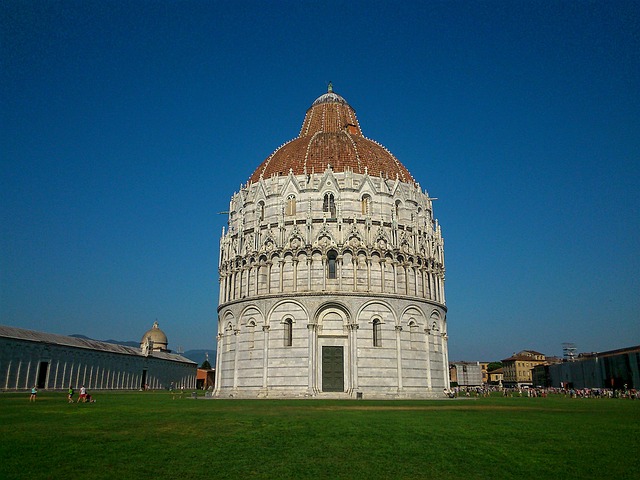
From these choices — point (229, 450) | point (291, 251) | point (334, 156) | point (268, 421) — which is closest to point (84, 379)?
point (291, 251)

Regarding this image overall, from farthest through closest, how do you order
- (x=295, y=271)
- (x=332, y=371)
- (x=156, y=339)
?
(x=156, y=339) → (x=295, y=271) → (x=332, y=371)

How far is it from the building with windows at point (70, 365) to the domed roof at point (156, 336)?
15234 millimetres

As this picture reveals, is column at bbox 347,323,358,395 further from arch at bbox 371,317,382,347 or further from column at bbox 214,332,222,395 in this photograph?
column at bbox 214,332,222,395

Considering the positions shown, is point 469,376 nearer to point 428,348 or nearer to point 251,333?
point 428,348

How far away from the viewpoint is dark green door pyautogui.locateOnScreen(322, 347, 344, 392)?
47000 millimetres

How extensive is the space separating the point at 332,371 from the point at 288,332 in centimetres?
514

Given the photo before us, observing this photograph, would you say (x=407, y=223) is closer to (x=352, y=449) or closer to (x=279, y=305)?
(x=279, y=305)

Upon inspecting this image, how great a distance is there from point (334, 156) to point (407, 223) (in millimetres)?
10033

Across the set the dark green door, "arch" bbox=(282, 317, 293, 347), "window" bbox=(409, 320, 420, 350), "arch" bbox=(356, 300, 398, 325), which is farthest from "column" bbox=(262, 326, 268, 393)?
"window" bbox=(409, 320, 420, 350)

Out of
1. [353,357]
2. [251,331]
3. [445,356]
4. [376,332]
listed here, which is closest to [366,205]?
[376,332]

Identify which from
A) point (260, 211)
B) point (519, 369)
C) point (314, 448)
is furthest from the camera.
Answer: point (519, 369)

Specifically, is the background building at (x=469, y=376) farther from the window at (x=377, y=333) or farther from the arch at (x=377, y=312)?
the window at (x=377, y=333)

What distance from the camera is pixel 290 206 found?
52188mm

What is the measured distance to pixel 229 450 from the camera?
14312mm
